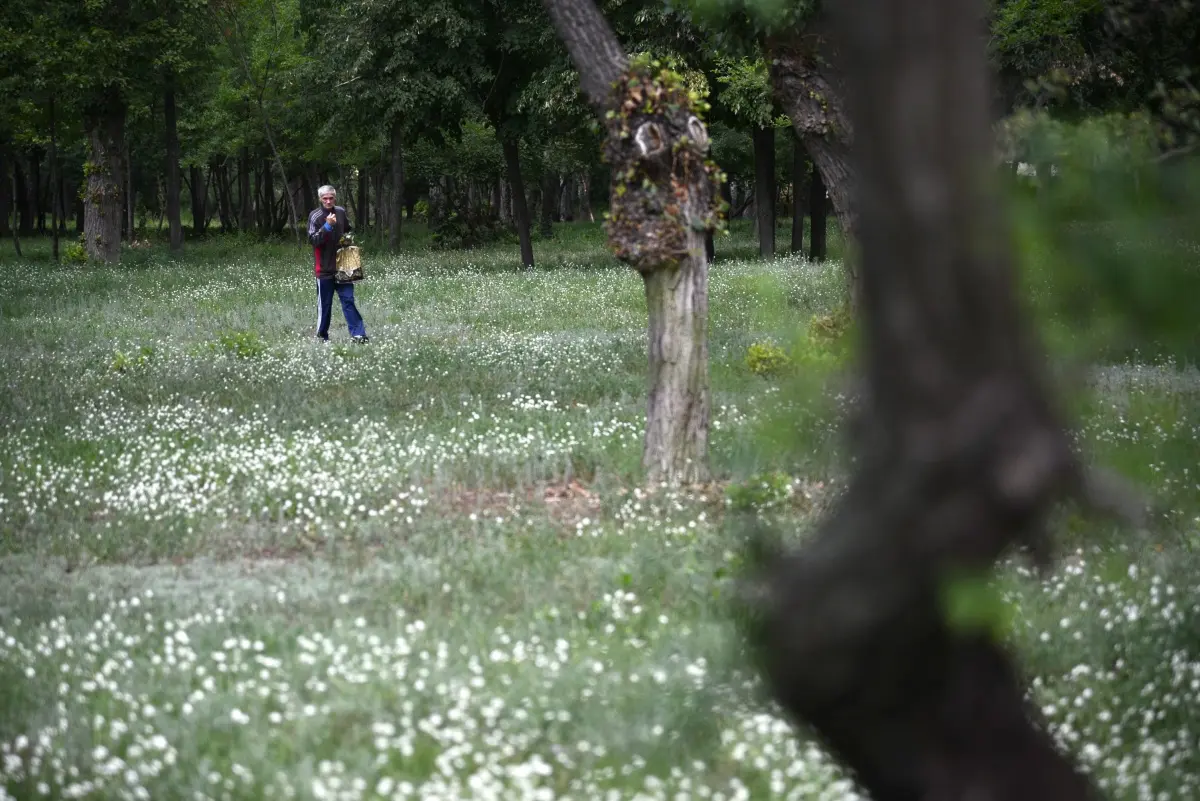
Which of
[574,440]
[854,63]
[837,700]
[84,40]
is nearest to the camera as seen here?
[854,63]

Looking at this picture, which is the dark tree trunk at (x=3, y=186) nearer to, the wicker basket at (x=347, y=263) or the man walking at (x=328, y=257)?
the man walking at (x=328, y=257)

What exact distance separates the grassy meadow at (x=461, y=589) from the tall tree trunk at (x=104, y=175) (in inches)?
1129

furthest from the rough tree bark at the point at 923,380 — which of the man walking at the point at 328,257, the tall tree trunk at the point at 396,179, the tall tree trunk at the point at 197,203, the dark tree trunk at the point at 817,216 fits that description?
the tall tree trunk at the point at 197,203

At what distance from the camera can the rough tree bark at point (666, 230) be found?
401 inches

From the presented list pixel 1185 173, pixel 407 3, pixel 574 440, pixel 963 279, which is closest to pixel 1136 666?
pixel 1185 173

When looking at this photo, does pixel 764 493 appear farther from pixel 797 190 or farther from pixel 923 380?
pixel 797 190

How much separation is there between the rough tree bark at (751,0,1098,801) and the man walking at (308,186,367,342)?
17.4 m

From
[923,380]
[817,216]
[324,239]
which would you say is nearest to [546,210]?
[817,216]

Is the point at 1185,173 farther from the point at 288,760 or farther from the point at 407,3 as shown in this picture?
the point at 407,3

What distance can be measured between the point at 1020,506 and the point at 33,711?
16.3ft

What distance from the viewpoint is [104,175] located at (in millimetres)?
41906

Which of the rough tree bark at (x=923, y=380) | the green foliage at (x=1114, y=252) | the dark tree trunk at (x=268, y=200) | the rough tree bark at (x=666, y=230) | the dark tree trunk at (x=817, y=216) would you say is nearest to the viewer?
the rough tree bark at (x=923, y=380)

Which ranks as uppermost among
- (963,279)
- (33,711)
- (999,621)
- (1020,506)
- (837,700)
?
(963,279)

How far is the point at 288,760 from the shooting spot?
17.1 feet
